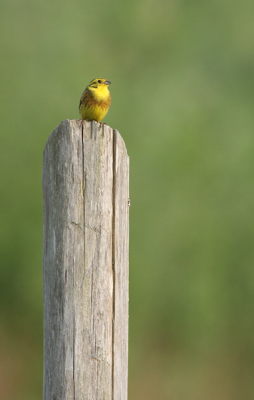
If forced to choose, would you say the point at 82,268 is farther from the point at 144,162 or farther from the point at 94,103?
the point at 144,162

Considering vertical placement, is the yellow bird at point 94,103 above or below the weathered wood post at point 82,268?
above

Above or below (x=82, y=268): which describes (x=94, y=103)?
above

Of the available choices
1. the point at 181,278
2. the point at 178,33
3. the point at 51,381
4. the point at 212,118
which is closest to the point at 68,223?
the point at 51,381

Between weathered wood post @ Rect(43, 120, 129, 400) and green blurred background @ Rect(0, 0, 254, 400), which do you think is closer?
weathered wood post @ Rect(43, 120, 129, 400)

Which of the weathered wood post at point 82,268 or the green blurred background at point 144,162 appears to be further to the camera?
the green blurred background at point 144,162

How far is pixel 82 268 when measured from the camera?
182 cm

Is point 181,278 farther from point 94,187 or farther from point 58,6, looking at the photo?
point 94,187

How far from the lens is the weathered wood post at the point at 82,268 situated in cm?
180

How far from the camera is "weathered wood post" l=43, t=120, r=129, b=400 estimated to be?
1800 millimetres

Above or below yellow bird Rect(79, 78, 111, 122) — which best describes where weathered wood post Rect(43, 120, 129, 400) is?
below

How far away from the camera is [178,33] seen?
1019cm

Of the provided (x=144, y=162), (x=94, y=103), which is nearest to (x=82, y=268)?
(x=94, y=103)

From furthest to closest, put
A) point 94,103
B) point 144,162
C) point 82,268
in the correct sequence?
1. point 144,162
2. point 94,103
3. point 82,268

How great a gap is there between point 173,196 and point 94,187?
20.6 ft
